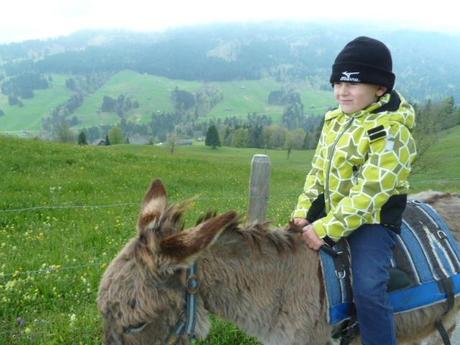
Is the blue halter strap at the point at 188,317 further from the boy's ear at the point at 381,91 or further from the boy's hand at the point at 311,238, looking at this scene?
the boy's ear at the point at 381,91

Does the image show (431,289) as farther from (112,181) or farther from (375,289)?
(112,181)

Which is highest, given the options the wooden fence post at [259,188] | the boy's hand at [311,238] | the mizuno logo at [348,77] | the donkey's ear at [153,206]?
the mizuno logo at [348,77]

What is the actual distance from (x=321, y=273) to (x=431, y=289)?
1.01m

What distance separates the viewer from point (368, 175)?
338 centimetres

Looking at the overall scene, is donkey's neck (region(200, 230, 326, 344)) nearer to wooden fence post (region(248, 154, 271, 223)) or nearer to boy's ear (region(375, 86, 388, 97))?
boy's ear (region(375, 86, 388, 97))

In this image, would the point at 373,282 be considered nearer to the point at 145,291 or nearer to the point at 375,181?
the point at 375,181

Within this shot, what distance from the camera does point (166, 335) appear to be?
301cm

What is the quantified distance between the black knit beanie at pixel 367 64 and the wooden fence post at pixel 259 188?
9.42 feet

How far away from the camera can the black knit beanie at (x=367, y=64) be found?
350cm

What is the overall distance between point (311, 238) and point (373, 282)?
22.3 inches

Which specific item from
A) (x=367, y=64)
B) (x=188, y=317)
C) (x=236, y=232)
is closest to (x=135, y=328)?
(x=188, y=317)

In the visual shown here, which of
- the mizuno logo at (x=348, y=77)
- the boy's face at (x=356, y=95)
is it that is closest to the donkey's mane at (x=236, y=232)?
the boy's face at (x=356, y=95)

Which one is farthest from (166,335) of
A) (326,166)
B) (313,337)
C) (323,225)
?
(326,166)

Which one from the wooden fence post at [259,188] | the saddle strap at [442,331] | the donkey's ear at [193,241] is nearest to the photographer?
the donkey's ear at [193,241]
